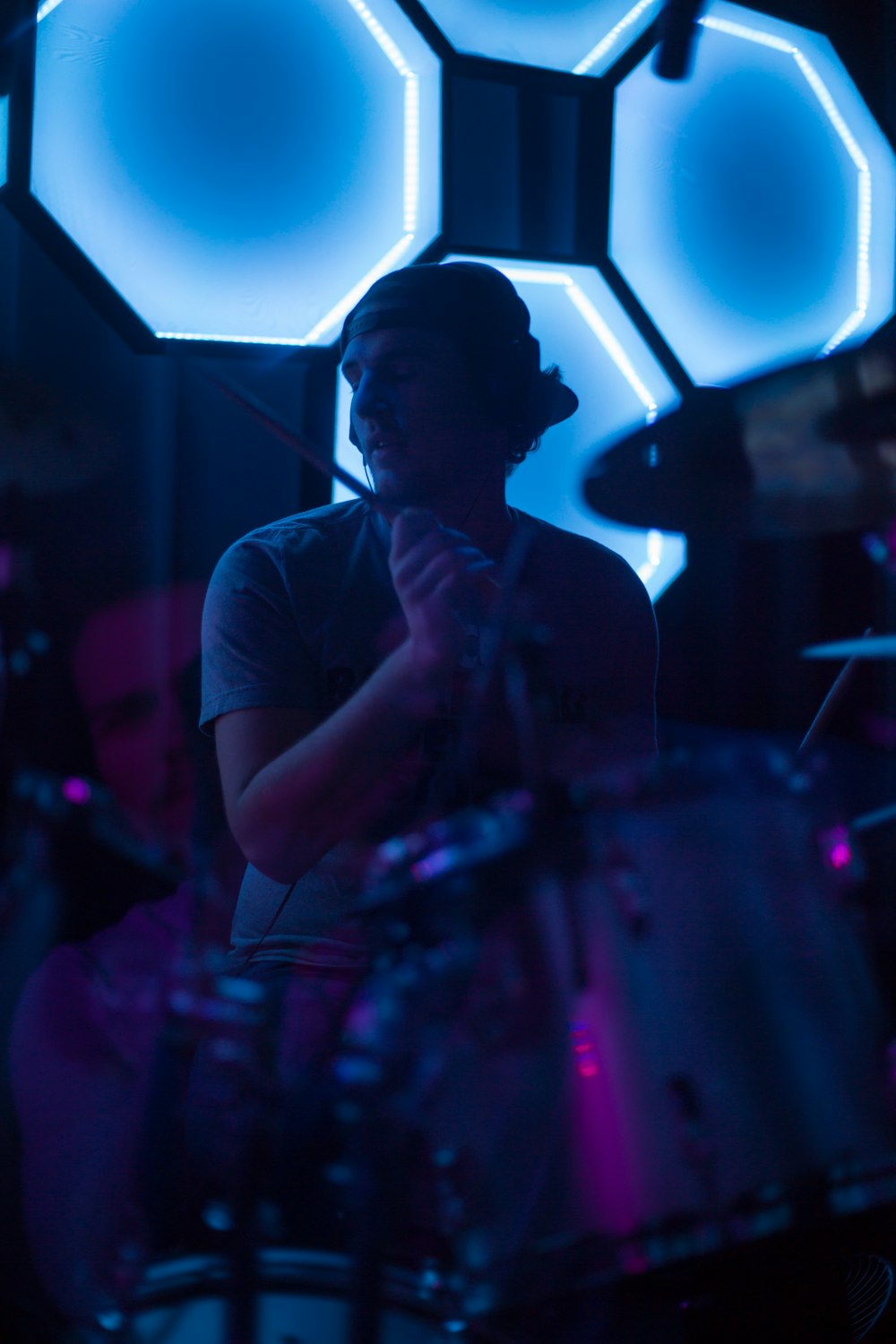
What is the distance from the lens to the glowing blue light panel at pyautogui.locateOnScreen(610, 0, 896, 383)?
4.99 feet

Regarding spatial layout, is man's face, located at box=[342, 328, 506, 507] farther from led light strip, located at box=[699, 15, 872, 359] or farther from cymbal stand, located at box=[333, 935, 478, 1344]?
led light strip, located at box=[699, 15, 872, 359]

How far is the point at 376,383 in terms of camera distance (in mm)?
1085

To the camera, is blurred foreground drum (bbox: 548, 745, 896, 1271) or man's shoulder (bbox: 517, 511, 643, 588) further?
man's shoulder (bbox: 517, 511, 643, 588)

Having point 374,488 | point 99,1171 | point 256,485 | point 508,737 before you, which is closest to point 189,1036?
point 99,1171

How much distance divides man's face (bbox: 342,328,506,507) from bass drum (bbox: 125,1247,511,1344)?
2.35 ft

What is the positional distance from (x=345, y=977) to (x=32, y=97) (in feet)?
3.55

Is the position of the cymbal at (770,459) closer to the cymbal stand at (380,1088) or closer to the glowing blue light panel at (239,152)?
the cymbal stand at (380,1088)

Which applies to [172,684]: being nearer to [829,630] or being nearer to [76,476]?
[76,476]

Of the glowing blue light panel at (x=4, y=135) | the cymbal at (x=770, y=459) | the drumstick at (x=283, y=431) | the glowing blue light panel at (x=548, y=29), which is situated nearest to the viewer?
the cymbal at (x=770, y=459)

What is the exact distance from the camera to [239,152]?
1.33 metres

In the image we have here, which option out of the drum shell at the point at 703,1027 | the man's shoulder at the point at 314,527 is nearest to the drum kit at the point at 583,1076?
the drum shell at the point at 703,1027

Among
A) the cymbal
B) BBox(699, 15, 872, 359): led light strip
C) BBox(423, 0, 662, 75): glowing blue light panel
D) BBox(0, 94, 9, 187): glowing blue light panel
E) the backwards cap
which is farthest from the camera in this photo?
BBox(699, 15, 872, 359): led light strip

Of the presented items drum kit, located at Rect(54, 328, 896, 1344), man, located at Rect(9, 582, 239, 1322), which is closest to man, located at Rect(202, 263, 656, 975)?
man, located at Rect(9, 582, 239, 1322)

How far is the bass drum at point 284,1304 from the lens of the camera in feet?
2.28
